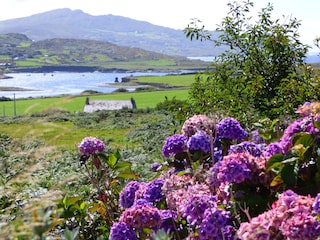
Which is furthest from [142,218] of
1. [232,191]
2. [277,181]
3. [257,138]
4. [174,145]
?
[257,138]

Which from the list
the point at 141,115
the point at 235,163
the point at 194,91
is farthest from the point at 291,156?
the point at 141,115

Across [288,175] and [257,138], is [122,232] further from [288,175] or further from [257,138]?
[257,138]

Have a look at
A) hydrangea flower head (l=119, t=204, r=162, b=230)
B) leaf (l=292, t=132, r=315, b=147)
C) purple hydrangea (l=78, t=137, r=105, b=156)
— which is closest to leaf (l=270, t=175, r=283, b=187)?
leaf (l=292, t=132, r=315, b=147)

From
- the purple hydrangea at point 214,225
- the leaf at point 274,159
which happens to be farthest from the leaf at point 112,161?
the purple hydrangea at point 214,225

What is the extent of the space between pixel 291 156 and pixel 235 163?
1.07ft

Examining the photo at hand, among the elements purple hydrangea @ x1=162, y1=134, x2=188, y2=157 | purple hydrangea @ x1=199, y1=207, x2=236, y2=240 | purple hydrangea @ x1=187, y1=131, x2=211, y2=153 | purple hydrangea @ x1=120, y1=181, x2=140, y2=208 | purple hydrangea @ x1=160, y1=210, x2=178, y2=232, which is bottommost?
purple hydrangea @ x1=120, y1=181, x2=140, y2=208

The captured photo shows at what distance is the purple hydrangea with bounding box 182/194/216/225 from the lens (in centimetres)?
207

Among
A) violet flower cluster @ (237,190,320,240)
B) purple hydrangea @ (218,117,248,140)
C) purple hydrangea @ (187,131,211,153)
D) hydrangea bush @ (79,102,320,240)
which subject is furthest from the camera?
purple hydrangea @ (218,117,248,140)

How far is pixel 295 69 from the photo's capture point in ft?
25.3

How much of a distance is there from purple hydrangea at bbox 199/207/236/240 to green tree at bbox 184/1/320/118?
14.9 ft

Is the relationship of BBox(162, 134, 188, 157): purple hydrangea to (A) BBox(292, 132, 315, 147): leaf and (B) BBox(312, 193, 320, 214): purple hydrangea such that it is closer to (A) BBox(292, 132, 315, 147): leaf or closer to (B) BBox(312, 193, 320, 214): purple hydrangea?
(A) BBox(292, 132, 315, 147): leaf

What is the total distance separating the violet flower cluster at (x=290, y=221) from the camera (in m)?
1.70

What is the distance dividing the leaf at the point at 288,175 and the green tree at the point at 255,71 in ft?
13.7

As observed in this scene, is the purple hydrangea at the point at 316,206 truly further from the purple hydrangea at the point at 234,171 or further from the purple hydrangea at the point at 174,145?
the purple hydrangea at the point at 174,145
